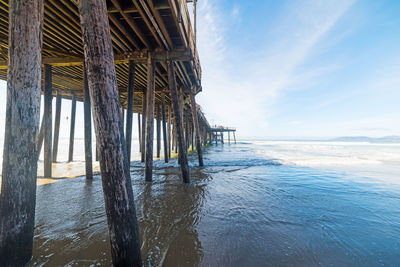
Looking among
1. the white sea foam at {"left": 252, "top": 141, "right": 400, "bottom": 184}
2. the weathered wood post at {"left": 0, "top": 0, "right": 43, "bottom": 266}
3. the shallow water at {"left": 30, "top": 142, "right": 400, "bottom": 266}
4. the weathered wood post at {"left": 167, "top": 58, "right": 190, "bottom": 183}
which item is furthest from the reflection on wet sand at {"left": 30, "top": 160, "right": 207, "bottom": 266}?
the white sea foam at {"left": 252, "top": 141, "right": 400, "bottom": 184}

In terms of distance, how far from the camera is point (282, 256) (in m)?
1.93

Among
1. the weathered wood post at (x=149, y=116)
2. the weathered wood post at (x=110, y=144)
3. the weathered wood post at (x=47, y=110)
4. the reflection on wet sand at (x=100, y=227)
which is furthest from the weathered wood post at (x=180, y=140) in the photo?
the weathered wood post at (x=47, y=110)

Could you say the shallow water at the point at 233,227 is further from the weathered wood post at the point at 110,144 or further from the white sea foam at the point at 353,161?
the white sea foam at the point at 353,161

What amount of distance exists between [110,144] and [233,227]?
7.64ft

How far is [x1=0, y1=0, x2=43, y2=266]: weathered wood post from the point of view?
157 cm

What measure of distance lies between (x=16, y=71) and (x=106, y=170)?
1.49 metres

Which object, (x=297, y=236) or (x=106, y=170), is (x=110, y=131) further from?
(x=297, y=236)

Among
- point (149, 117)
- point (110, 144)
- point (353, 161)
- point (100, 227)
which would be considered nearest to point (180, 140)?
point (149, 117)

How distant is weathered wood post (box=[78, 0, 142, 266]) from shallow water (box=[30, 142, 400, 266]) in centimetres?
45

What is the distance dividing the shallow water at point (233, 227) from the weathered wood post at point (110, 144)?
0.45m

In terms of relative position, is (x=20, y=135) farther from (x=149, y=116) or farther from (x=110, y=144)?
(x=149, y=116)

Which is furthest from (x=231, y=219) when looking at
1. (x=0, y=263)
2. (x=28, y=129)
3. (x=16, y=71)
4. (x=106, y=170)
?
(x=16, y=71)

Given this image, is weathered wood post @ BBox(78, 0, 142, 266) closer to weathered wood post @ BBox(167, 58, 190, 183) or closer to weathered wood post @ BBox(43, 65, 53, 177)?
weathered wood post @ BBox(167, 58, 190, 183)

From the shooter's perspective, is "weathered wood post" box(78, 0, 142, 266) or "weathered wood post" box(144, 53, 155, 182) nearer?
"weathered wood post" box(78, 0, 142, 266)
